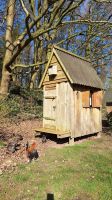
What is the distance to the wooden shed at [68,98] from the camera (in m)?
11.6

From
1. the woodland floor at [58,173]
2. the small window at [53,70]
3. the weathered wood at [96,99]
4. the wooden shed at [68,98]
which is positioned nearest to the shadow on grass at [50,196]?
the woodland floor at [58,173]

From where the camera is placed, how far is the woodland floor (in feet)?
19.8

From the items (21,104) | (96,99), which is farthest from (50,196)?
(21,104)

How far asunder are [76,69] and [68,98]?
1.77 metres

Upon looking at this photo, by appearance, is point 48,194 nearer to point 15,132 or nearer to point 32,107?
point 15,132

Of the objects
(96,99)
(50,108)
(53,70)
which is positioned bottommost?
(50,108)

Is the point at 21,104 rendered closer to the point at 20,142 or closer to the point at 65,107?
the point at 65,107

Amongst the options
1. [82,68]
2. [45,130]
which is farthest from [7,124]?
[82,68]

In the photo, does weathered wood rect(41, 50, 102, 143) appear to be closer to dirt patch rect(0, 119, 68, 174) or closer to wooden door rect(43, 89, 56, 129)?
wooden door rect(43, 89, 56, 129)

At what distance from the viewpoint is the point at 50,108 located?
495 inches

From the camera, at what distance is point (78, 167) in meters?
8.09

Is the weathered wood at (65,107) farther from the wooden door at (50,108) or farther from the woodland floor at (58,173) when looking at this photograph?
the woodland floor at (58,173)

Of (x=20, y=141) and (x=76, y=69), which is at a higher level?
(x=76, y=69)

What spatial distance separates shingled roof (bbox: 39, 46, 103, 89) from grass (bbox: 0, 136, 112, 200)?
12.4 feet
